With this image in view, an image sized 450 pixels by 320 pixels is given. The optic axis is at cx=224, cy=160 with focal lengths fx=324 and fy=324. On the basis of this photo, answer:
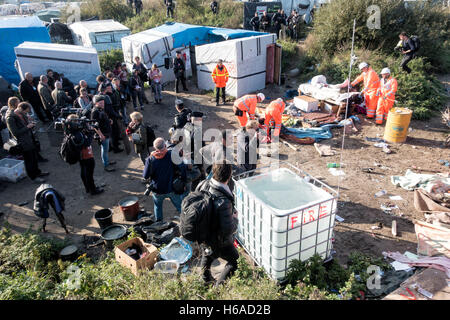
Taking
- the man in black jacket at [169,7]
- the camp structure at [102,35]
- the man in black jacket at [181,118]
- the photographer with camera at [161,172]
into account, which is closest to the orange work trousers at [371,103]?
the man in black jacket at [181,118]

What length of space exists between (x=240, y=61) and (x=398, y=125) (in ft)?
19.8

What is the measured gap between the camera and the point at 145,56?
44.8 feet

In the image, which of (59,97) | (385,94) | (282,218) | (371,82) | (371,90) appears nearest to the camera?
(282,218)

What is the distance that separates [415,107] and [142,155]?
8.59 metres

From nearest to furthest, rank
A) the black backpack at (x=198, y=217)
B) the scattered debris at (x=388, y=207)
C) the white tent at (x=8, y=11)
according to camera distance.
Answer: the black backpack at (x=198, y=217) < the scattered debris at (x=388, y=207) < the white tent at (x=8, y=11)

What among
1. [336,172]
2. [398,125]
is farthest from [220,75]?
[398,125]

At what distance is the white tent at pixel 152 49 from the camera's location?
44.7 ft

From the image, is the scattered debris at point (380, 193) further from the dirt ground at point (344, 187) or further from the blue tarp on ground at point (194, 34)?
the blue tarp on ground at point (194, 34)

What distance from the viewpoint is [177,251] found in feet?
15.8

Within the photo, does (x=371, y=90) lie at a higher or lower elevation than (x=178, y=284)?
higher

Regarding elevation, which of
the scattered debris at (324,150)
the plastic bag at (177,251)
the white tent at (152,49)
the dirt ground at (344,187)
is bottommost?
the dirt ground at (344,187)

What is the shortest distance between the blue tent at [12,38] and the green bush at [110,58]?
2.62 meters

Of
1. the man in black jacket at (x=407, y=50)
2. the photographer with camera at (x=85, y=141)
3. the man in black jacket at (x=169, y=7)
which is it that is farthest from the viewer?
the man in black jacket at (x=169, y=7)

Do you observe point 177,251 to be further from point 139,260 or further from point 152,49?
point 152,49
